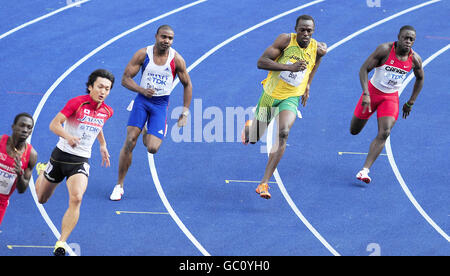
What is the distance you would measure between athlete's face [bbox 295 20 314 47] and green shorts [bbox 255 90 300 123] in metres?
0.78

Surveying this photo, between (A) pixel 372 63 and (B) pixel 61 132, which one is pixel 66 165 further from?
(A) pixel 372 63

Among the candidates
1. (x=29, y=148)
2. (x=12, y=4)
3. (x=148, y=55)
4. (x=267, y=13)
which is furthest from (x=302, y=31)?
(x=12, y=4)

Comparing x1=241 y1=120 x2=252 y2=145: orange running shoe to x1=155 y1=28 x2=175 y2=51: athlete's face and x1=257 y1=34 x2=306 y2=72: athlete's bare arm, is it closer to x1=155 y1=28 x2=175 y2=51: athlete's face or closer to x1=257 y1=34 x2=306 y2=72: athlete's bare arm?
x1=257 y1=34 x2=306 y2=72: athlete's bare arm

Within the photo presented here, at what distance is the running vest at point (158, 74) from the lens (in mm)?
9117

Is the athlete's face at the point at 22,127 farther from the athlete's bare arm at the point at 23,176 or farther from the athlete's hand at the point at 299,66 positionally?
the athlete's hand at the point at 299,66

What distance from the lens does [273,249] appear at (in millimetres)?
8359

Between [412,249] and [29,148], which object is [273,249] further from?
[29,148]

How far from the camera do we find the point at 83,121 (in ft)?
25.8

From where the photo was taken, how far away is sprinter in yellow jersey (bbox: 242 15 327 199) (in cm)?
914

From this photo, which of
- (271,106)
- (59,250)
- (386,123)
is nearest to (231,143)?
(271,106)

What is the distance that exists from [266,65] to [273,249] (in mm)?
2339

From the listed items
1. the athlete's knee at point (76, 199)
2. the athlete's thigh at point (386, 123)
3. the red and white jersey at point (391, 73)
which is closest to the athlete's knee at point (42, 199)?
the athlete's knee at point (76, 199)

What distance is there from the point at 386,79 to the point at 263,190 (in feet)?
7.71

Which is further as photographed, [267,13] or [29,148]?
[267,13]
